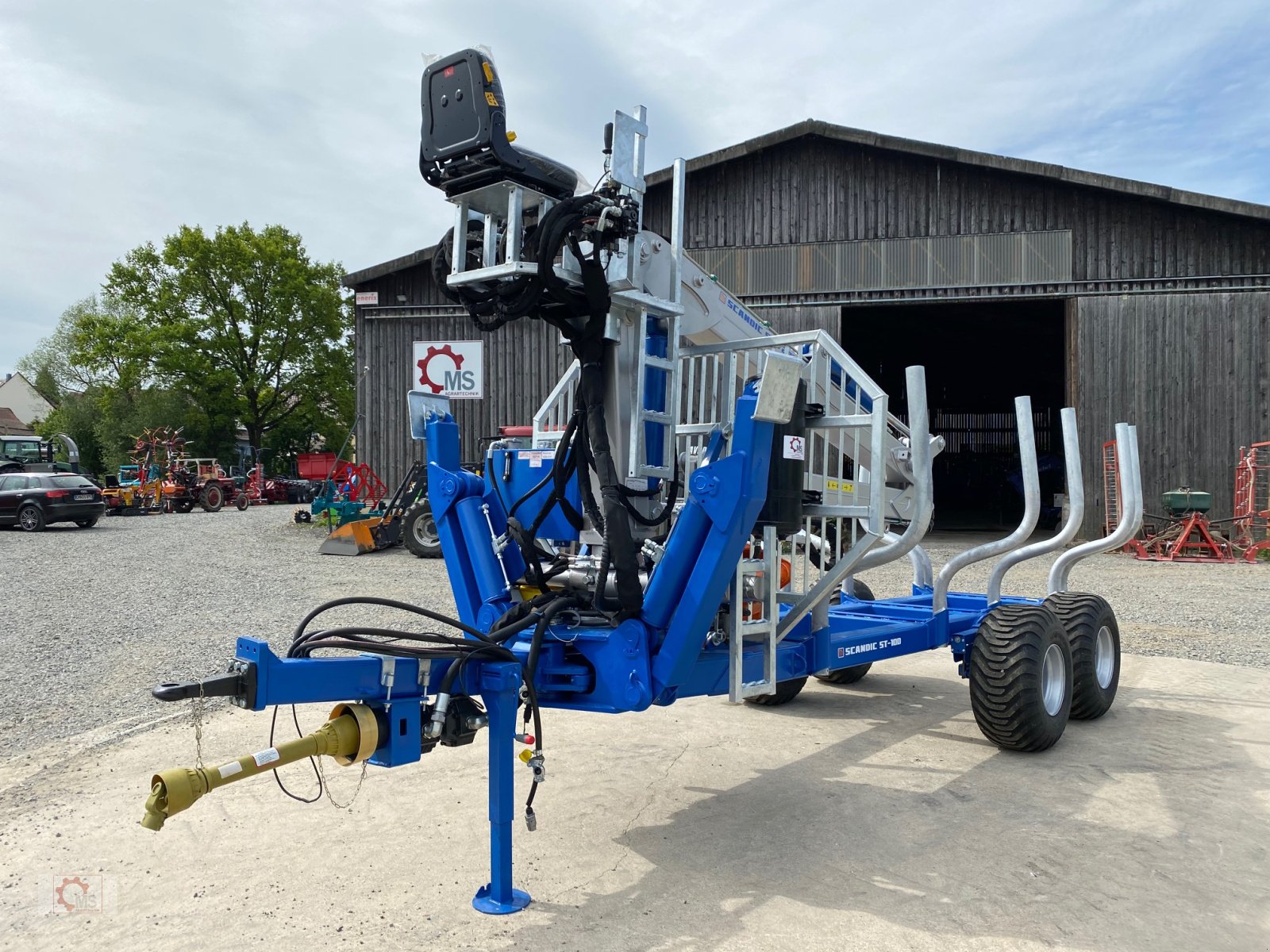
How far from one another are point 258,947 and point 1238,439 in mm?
18423

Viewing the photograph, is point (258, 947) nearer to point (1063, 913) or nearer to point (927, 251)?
point (1063, 913)

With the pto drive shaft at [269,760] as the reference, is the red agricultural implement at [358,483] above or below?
above

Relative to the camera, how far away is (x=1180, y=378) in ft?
57.4

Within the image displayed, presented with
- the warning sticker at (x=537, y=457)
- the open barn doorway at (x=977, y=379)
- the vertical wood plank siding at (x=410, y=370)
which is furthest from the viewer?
the open barn doorway at (x=977, y=379)

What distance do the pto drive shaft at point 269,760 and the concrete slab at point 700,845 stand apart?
28.3 inches

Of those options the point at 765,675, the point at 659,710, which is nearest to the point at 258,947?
the point at 765,675

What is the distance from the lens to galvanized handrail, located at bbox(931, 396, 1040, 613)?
246 inches

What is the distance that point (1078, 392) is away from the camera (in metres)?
17.8

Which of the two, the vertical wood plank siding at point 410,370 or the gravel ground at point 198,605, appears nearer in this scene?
the gravel ground at point 198,605

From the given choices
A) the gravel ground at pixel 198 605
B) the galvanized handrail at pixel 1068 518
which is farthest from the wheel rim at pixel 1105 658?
the gravel ground at pixel 198 605

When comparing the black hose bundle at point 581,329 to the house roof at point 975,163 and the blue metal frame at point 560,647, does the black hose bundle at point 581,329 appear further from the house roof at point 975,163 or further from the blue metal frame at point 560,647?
the house roof at point 975,163

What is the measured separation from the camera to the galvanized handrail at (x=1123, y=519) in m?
6.55

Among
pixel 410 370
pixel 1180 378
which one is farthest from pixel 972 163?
pixel 410 370

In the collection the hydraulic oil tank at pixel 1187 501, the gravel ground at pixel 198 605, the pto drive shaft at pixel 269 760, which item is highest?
the hydraulic oil tank at pixel 1187 501
